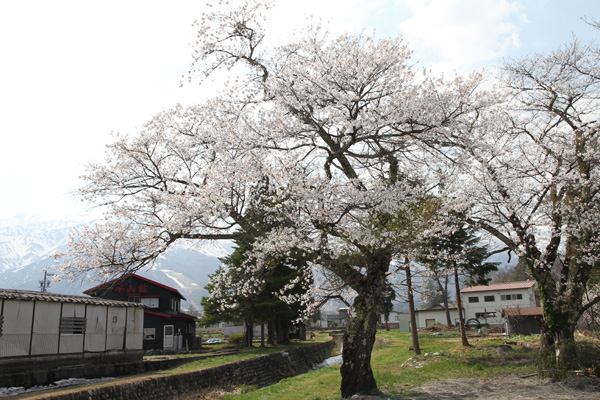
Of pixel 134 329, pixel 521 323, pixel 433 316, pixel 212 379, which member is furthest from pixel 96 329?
pixel 433 316

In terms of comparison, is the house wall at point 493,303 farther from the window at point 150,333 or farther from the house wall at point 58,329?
the house wall at point 58,329

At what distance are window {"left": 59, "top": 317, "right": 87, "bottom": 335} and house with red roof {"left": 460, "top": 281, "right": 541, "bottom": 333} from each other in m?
41.2

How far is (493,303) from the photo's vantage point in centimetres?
4947

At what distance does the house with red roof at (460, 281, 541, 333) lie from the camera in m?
→ 47.4

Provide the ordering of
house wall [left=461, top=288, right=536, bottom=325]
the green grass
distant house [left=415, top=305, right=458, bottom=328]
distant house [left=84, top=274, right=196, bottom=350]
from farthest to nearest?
distant house [left=415, top=305, right=458, bottom=328], house wall [left=461, top=288, right=536, bottom=325], distant house [left=84, top=274, right=196, bottom=350], the green grass

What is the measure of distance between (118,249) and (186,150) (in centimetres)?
346

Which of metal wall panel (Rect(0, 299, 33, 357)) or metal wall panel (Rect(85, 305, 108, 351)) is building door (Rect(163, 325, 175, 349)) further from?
metal wall panel (Rect(0, 299, 33, 357))

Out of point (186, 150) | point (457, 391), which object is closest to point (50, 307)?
point (186, 150)

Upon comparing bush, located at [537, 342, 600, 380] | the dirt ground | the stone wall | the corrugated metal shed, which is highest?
the corrugated metal shed

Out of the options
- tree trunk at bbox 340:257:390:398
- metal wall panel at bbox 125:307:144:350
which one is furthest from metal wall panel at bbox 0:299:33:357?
tree trunk at bbox 340:257:390:398

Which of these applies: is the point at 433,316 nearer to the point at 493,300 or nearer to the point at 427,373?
the point at 493,300

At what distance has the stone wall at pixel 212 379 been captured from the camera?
13055 mm

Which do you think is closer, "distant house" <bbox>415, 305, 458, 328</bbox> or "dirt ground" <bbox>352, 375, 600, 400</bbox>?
"dirt ground" <bbox>352, 375, 600, 400</bbox>

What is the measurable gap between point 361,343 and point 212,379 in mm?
9571
